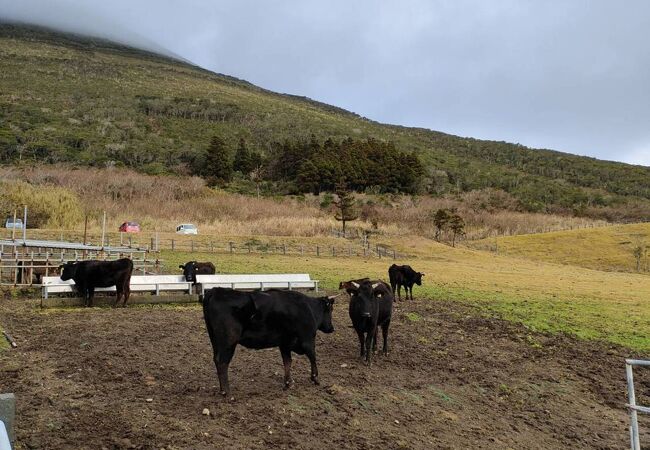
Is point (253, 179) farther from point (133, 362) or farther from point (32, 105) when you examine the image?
point (133, 362)

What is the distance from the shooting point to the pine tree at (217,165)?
73.8 meters

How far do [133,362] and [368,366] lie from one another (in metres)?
4.02

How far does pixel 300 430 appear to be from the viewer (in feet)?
22.0

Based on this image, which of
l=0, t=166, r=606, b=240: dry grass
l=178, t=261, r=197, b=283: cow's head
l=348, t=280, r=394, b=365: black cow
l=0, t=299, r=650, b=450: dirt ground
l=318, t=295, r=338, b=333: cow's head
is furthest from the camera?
l=0, t=166, r=606, b=240: dry grass

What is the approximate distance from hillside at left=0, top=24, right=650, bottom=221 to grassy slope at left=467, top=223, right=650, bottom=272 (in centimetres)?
1723

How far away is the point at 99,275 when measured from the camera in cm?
1521

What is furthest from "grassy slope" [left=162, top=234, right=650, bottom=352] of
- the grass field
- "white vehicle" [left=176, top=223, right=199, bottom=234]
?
the grass field

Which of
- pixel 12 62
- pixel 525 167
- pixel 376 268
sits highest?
pixel 12 62

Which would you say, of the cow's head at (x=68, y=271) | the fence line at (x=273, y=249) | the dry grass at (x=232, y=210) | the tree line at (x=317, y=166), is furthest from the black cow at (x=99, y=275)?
the tree line at (x=317, y=166)

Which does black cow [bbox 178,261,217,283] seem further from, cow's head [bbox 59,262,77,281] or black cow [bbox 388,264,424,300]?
black cow [bbox 388,264,424,300]

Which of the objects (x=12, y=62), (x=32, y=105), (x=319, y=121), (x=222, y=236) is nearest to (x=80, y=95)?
(x=32, y=105)

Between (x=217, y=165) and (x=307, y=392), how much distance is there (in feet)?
226

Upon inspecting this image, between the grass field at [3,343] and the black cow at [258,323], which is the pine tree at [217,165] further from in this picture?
the black cow at [258,323]

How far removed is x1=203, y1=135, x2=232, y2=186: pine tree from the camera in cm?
7375
